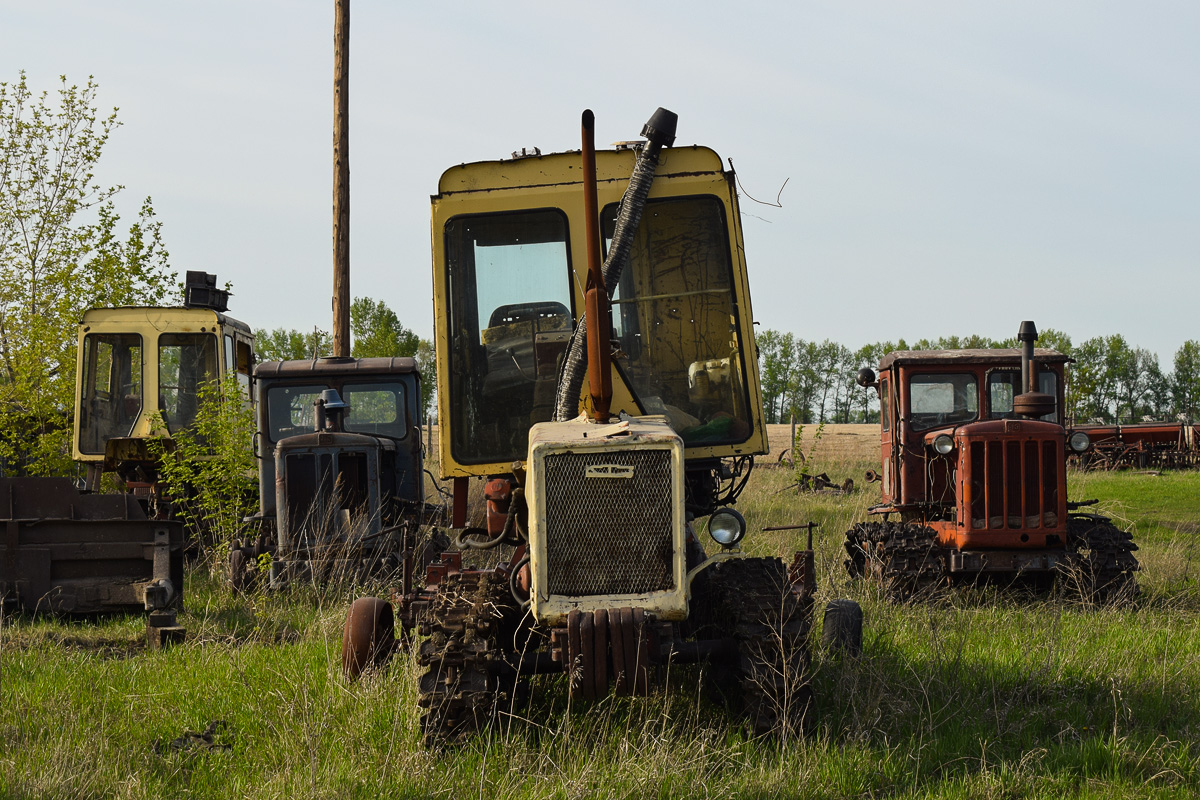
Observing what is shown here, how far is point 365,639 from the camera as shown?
18.7ft

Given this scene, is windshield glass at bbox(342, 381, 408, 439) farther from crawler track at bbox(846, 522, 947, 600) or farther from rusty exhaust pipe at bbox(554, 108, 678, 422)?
rusty exhaust pipe at bbox(554, 108, 678, 422)

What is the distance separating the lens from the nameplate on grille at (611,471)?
4.26 meters

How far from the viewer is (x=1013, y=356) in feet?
34.1

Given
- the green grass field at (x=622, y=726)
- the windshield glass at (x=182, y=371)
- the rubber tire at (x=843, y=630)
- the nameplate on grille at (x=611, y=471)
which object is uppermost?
the windshield glass at (x=182, y=371)

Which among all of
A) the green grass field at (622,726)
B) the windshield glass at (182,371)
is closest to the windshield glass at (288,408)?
the windshield glass at (182,371)


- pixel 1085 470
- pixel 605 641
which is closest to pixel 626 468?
pixel 605 641

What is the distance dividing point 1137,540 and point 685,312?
31.6 ft

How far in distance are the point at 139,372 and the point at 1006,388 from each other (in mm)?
8943

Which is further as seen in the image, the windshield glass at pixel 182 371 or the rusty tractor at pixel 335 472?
the windshield glass at pixel 182 371

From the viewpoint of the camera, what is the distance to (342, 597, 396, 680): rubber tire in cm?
568

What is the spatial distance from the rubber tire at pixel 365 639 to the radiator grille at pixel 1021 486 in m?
5.12

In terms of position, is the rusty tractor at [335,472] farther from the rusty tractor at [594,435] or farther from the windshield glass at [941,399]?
the windshield glass at [941,399]

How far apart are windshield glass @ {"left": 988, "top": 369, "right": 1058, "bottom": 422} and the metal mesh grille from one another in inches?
276

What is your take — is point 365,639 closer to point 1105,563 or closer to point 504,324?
point 504,324
